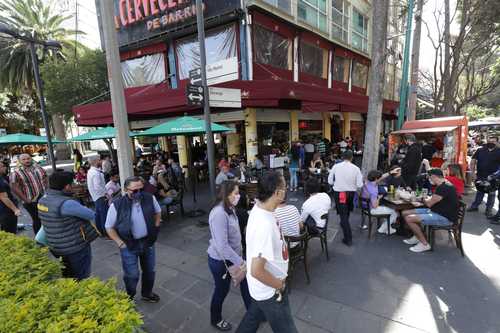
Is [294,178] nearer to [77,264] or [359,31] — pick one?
[77,264]

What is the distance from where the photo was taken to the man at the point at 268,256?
179 centimetres

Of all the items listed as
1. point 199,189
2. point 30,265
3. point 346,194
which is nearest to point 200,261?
point 30,265

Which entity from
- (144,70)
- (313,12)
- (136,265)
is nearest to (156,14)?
(144,70)

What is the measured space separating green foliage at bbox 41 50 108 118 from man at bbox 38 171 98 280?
46.8ft

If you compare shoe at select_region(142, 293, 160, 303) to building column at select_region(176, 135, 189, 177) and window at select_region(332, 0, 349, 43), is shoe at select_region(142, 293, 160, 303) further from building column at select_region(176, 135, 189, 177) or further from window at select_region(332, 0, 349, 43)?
window at select_region(332, 0, 349, 43)

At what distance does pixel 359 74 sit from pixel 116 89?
59.4 ft

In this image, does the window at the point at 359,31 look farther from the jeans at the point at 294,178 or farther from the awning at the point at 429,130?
the jeans at the point at 294,178

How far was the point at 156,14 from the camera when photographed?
36.9 feet

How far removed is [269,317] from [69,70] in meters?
16.9

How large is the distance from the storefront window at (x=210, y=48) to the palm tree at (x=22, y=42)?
11536 mm

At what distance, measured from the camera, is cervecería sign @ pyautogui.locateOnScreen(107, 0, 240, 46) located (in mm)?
9828

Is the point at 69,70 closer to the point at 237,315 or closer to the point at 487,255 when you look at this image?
the point at 237,315

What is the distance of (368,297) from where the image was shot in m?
3.19

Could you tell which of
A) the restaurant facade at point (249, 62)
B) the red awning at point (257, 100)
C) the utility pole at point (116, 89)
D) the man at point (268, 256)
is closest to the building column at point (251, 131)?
the restaurant facade at point (249, 62)
